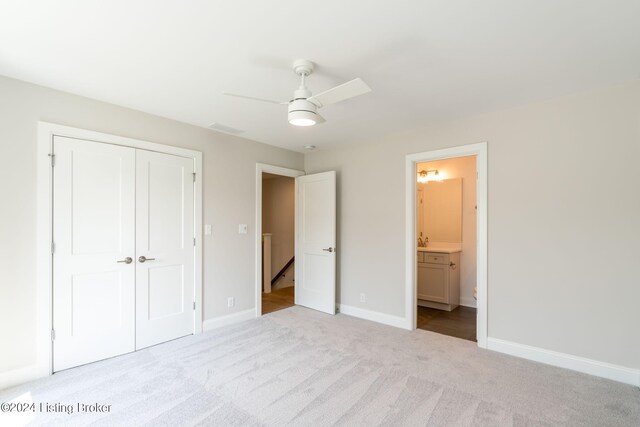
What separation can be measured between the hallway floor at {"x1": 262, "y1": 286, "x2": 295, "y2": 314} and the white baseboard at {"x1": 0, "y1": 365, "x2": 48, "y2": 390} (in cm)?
243

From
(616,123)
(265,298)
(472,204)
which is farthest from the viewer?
(265,298)

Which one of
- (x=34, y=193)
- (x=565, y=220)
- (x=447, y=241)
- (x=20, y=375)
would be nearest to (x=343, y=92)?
(x=565, y=220)

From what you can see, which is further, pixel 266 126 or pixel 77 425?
pixel 266 126

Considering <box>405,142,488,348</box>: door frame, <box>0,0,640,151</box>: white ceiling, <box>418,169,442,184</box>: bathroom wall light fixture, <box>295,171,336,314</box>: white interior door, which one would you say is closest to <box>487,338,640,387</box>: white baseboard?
<box>405,142,488,348</box>: door frame

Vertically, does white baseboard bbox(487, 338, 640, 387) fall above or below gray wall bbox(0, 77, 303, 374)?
below

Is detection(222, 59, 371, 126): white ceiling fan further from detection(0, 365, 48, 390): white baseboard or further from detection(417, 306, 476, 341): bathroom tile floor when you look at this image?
detection(417, 306, 476, 341): bathroom tile floor

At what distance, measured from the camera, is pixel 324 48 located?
1.99m

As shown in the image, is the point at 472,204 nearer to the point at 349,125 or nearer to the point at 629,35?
the point at 349,125

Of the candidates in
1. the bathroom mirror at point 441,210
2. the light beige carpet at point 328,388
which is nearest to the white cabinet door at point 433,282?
the bathroom mirror at point 441,210

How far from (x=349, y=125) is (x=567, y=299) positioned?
2732 mm

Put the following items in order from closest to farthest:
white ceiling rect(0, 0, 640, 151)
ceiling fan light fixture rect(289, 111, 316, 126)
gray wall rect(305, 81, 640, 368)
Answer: white ceiling rect(0, 0, 640, 151) < ceiling fan light fixture rect(289, 111, 316, 126) < gray wall rect(305, 81, 640, 368)

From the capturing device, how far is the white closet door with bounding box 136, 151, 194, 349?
313 cm

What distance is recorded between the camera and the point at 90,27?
1809mm

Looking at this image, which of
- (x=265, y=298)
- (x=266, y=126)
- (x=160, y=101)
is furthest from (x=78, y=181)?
(x=265, y=298)
